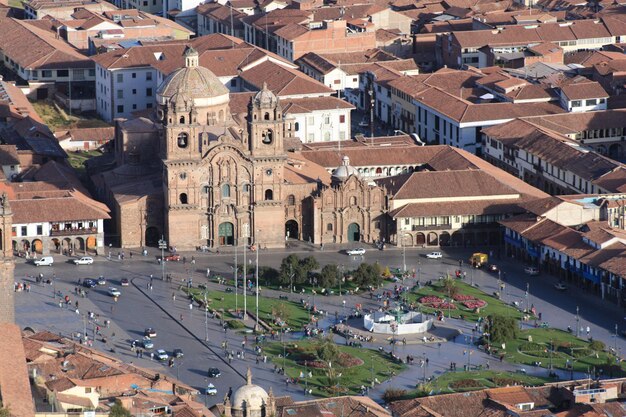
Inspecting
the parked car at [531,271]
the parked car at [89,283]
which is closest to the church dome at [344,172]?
the parked car at [531,271]

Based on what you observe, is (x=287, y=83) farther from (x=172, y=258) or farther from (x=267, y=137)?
(x=172, y=258)

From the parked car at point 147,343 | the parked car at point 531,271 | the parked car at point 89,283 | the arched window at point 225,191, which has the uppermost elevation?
the arched window at point 225,191

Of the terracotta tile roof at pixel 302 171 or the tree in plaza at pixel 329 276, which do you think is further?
the terracotta tile roof at pixel 302 171

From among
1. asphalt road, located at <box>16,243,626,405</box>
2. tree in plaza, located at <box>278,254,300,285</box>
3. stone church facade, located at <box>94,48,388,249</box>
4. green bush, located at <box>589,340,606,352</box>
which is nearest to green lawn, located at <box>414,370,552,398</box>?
asphalt road, located at <box>16,243,626,405</box>

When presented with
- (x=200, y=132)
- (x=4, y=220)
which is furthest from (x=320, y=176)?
(x=4, y=220)

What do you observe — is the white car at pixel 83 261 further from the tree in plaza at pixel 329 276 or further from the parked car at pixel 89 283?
the tree in plaza at pixel 329 276

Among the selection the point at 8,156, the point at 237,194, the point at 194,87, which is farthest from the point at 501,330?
the point at 8,156
